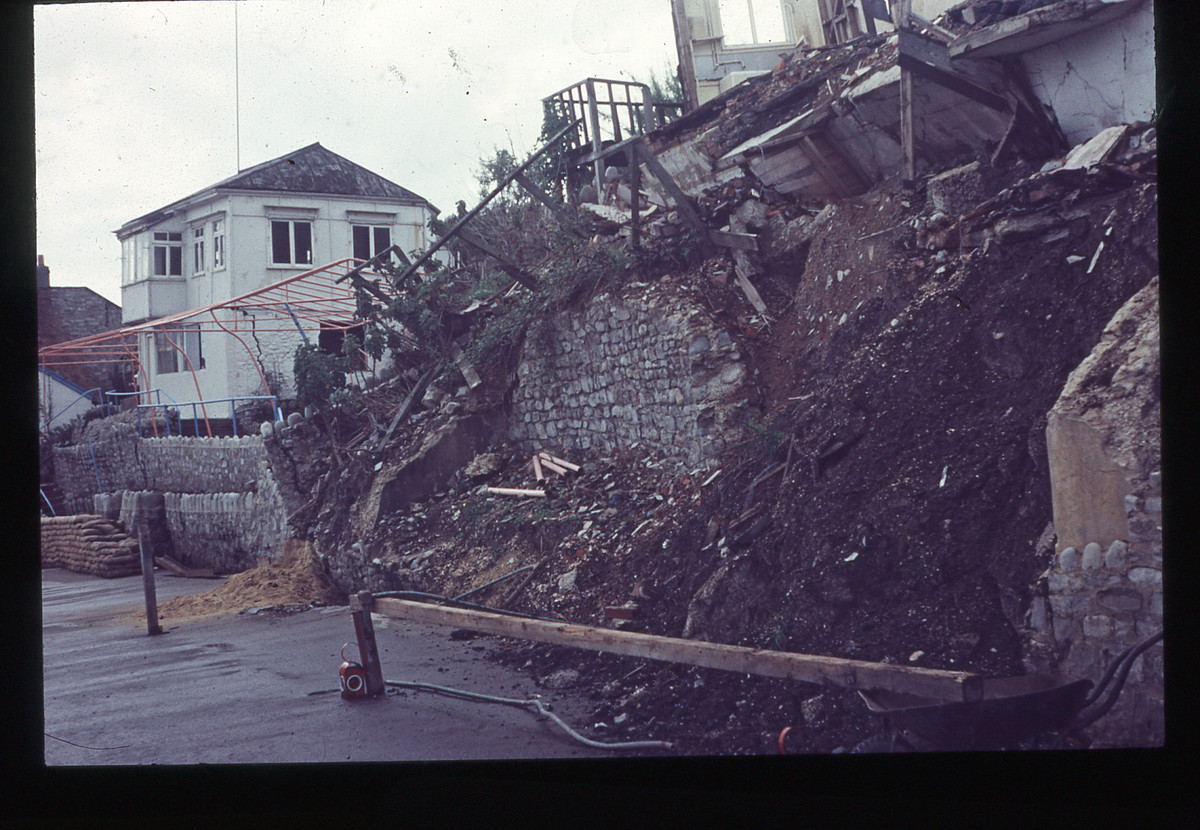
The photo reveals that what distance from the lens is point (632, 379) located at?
4031 mm

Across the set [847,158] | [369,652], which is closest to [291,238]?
[369,652]

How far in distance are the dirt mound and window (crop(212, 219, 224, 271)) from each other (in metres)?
1.44

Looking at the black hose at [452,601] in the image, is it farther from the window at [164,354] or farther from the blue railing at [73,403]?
the blue railing at [73,403]

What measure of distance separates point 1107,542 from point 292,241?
3612 millimetres

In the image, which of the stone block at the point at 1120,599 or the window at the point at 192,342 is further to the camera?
the window at the point at 192,342

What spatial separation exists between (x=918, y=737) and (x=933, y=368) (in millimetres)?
1314

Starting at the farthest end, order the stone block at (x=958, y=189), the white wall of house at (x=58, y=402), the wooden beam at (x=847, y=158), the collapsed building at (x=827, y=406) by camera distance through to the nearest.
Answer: the white wall of house at (x=58, y=402) → the wooden beam at (x=847, y=158) → the stone block at (x=958, y=189) → the collapsed building at (x=827, y=406)

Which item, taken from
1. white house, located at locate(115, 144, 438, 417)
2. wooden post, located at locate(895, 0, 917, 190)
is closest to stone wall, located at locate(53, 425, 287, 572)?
white house, located at locate(115, 144, 438, 417)

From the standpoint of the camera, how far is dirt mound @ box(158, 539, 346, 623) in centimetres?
388

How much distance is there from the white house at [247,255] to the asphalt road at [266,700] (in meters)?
1.17

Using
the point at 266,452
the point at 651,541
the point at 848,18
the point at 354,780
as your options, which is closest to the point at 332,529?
the point at 266,452

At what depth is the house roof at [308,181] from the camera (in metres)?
3.75

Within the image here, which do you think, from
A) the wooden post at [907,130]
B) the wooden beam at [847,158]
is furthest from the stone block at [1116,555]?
the wooden beam at [847,158]

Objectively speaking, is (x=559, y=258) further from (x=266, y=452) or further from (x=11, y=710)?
(x=11, y=710)
